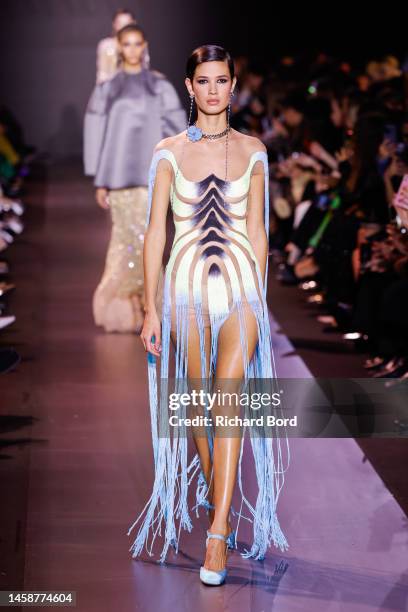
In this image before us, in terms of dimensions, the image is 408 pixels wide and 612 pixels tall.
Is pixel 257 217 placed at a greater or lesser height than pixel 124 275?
greater

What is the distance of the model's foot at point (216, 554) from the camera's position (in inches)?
123

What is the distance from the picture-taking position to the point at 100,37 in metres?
16.2

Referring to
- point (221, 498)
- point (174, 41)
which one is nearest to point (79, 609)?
point (221, 498)

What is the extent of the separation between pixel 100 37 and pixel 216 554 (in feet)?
45.3

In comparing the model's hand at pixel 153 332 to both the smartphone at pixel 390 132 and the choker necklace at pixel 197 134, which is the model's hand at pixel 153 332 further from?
the smartphone at pixel 390 132

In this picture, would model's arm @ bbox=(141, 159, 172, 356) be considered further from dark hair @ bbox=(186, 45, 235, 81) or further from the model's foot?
the model's foot

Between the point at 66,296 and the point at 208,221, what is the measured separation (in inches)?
170

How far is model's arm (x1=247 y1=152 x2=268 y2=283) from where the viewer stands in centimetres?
320

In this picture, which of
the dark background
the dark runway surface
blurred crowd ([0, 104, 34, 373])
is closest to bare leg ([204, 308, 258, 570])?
the dark runway surface

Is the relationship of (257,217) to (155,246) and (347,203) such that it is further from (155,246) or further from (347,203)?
(347,203)

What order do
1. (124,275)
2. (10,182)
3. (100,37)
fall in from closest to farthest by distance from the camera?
(124,275) < (10,182) < (100,37)

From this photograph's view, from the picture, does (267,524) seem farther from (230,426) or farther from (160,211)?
(160,211)

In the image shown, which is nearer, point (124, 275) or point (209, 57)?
point (209, 57)

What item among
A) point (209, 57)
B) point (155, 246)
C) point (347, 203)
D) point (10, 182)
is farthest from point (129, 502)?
point (10, 182)
